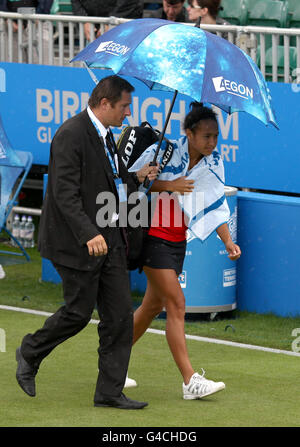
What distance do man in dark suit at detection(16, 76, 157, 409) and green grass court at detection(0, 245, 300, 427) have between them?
0.24m

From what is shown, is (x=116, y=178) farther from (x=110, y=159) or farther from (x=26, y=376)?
(x=26, y=376)

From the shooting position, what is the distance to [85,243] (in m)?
5.98

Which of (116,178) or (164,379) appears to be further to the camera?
(164,379)

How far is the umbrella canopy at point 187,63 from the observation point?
627 cm

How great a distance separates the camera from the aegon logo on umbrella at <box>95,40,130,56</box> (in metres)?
6.43

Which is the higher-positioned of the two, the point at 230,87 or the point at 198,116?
the point at 230,87

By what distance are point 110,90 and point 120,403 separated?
70.1 inches

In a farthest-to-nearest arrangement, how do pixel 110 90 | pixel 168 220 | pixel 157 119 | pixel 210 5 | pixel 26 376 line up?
pixel 157 119, pixel 210 5, pixel 168 220, pixel 26 376, pixel 110 90

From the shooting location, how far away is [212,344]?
841cm

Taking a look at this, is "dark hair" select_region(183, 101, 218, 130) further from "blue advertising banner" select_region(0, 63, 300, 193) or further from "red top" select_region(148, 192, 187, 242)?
"blue advertising banner" select_region(0, 63, 300, 193)

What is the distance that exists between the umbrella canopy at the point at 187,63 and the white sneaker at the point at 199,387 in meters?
1.59

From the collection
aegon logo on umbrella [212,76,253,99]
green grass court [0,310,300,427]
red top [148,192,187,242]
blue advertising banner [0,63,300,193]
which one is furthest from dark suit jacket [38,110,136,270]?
blue advertising banner [0,63,300,193]

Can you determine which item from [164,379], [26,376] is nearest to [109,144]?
[26,376]
